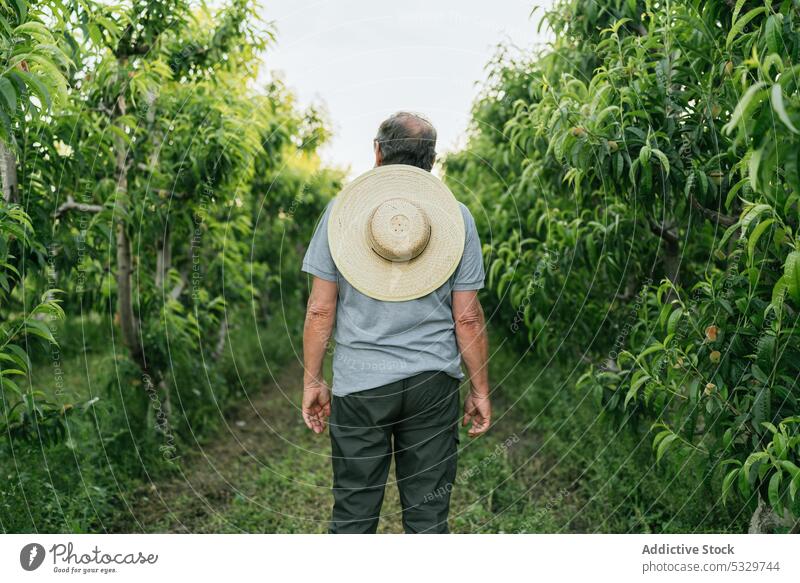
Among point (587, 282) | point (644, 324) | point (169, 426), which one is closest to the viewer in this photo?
point (644, 324)

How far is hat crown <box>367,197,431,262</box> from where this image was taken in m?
3.09

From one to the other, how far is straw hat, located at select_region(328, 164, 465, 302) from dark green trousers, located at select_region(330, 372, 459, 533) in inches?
16.4

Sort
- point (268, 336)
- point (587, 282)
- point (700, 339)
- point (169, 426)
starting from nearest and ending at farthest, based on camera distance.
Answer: point (700, 339) < point (587, 282) < point (169, 426) < point (268, 336)

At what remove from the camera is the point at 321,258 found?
9.95 feet

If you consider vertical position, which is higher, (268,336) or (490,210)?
(490,210)

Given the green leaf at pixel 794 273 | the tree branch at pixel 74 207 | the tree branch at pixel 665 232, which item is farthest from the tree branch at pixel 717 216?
the tree branch at pixel 74 207

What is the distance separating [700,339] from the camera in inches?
126

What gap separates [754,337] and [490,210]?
3.12 meters

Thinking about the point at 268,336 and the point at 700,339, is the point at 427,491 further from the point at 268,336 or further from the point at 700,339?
the point at 268,336

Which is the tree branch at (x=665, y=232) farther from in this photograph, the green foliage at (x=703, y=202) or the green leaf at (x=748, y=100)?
the green leaf at (x=748, y=100)

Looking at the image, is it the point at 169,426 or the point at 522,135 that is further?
the point at 169,426

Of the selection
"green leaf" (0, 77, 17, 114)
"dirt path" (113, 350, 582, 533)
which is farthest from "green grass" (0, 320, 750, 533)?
"green leaf" (0, 77, 17, 114)

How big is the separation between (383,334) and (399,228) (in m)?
0.44
